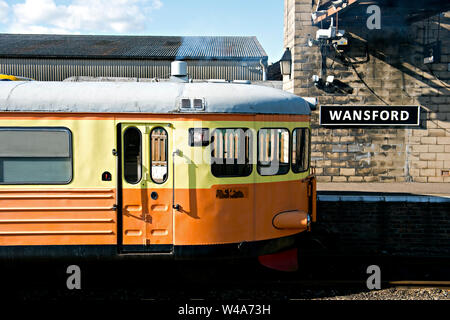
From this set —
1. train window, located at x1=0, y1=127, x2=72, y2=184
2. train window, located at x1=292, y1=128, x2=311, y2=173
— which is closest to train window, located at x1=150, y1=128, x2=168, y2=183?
train window, located at x1=0, y1=127, x2=72, y2=184

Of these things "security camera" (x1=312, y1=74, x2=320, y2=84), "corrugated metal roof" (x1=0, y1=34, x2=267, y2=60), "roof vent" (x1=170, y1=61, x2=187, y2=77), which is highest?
"corrugated metal roof" (x1=0, y1=34, x2=267, y2=60)

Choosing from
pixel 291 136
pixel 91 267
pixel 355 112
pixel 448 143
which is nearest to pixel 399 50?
pixel 355 112

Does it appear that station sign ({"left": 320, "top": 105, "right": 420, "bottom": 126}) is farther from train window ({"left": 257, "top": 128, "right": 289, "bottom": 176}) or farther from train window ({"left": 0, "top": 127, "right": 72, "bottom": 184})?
train window ({"left": 0, "top": 127, "right": 72, "bottom": 184})

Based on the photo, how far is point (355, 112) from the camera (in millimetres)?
12438

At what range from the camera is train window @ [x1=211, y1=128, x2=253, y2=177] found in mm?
6129

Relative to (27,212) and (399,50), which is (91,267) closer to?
(27,212)

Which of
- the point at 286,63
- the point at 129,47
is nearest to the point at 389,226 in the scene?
the point at 286,63

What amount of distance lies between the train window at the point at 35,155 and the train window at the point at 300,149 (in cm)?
342

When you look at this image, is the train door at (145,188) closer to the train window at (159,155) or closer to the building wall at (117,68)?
the train window at (159,155)

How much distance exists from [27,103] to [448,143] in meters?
11.4

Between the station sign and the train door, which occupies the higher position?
the station sign

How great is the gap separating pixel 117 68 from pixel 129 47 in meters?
1.96

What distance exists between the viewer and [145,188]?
6.05 meters

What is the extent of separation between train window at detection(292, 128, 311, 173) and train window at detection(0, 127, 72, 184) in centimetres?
342
